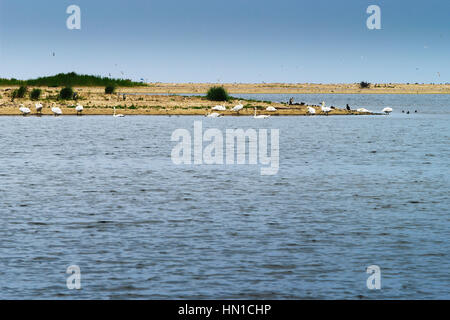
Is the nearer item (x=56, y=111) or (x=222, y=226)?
(x=222, y=226)

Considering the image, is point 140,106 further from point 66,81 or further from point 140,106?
point 66,81

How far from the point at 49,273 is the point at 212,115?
52.8 meters

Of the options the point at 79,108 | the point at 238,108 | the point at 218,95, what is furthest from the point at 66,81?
the point at 238,108

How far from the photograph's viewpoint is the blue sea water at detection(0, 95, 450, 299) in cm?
1291

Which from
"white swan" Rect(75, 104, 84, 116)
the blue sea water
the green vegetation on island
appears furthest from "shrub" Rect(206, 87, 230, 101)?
the blue sea water

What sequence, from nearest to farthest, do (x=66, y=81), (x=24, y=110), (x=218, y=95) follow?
(x=24, y=110)
(x=218, y=95)
(x=66, y=81)

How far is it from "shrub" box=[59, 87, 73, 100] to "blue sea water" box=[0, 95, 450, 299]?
40581mm

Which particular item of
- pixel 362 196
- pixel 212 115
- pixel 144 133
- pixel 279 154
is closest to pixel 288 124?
pixel 212 115

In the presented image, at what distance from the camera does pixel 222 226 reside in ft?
57.8

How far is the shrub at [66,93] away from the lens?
7681 cm

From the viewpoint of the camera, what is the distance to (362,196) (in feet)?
75.0

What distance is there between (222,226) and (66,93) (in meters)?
62.5

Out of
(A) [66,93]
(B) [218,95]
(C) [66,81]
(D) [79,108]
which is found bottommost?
(D) [79,108]
